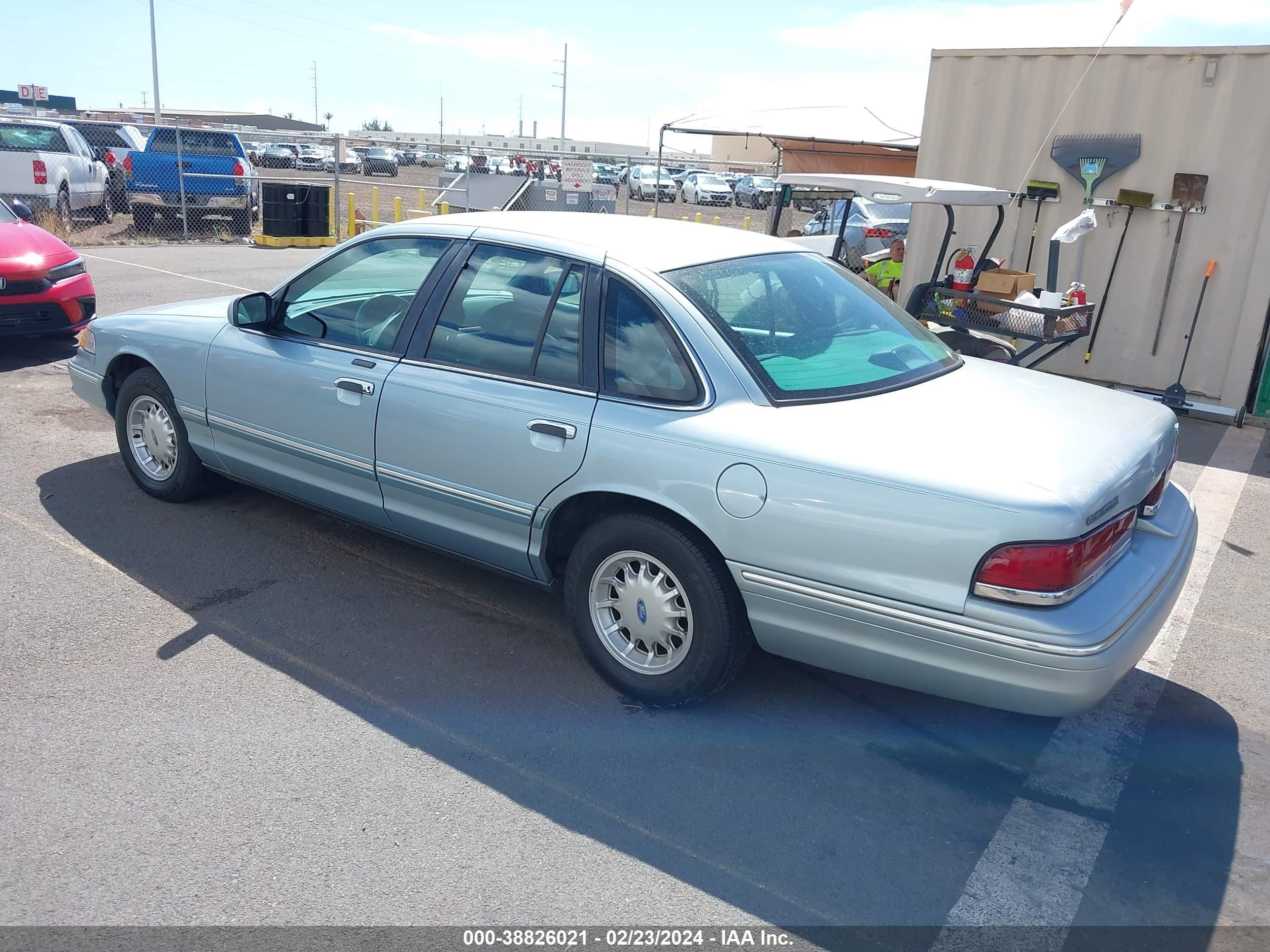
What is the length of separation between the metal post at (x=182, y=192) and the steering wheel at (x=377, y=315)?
15.1m

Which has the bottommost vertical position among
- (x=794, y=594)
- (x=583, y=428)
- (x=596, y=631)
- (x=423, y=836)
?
(x=423, y=836)

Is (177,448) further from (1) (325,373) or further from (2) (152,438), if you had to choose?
(1) (325,373)

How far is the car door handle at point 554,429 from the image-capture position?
370 cm

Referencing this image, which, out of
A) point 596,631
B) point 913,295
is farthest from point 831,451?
point 913,295

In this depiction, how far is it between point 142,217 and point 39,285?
11589 mm

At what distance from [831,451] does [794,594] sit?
0.47 m

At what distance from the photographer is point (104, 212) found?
19.1 meters

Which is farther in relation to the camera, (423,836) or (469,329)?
(469,329)

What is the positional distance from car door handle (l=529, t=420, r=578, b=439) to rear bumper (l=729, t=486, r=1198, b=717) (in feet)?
2.48

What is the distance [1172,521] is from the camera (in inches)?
150

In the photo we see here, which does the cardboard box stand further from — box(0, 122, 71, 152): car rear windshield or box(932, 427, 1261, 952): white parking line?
box(0, 122, 71, 152): car rear windshield

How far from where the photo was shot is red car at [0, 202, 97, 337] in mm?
8047

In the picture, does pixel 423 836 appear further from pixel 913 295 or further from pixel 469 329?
pixel 913 295

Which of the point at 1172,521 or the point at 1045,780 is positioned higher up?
the point at 1172,521
